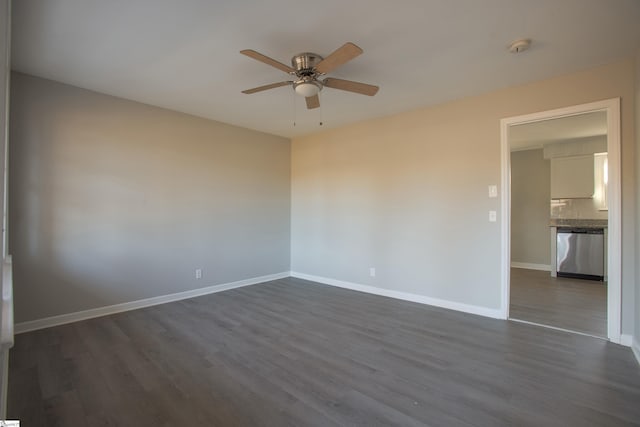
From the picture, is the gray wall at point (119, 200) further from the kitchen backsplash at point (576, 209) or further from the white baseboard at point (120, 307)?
the kitchen backsplash at point (576, 209)

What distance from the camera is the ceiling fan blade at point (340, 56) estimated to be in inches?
78.7

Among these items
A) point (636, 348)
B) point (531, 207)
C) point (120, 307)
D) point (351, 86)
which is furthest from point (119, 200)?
point (531, 207)

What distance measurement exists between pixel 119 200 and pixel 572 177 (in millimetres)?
7693

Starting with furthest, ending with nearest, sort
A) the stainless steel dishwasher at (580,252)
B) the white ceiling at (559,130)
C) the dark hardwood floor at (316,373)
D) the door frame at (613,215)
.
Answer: the stainless steel dishwasher at (580,252) → the white ceiling at (559,130) → the door frame at (613,215) → the dark hardwood floor at (316,373)

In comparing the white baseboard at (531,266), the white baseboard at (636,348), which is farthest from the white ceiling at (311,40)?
the white baseboard at (531,266)

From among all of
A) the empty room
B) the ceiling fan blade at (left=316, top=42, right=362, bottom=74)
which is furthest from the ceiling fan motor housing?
the ceiling fan blade at (left=316, top=42, right=362, bottom=74)

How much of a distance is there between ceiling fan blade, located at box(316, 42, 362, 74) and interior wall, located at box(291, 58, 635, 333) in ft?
7.07

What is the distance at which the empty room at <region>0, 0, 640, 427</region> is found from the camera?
6.72 ft

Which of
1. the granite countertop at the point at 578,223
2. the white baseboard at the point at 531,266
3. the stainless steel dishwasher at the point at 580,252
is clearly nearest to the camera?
the stainless steel dishwasher at the point at 580,252

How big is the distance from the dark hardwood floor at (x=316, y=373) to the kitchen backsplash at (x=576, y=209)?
425 cm

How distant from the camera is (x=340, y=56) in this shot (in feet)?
6.97

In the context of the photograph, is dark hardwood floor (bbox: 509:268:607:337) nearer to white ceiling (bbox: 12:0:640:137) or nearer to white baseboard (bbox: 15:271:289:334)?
white ceiling (bbox: 12:0:640:137)

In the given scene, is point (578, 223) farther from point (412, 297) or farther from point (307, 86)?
point (307, 86)

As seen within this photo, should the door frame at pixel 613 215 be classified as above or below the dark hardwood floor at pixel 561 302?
above
